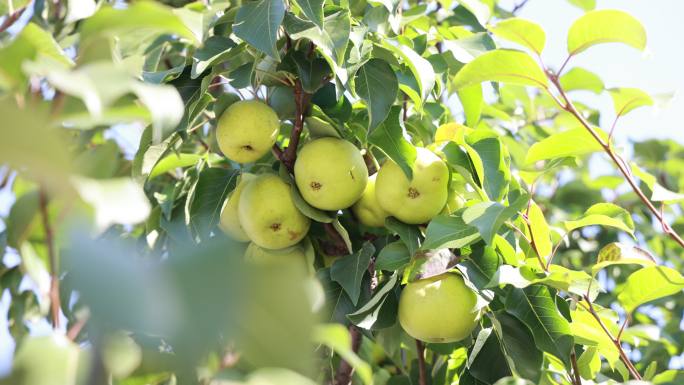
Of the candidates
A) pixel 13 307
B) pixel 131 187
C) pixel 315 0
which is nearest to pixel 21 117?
pixel 131 187

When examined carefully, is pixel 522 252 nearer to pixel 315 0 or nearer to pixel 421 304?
pixel 421 304

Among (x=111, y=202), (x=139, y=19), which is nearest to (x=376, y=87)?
(x=139, y=19)

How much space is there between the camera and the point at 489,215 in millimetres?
1337

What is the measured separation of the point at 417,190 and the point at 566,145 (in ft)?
1.02

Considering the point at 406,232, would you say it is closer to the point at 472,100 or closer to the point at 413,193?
the point at 413,193

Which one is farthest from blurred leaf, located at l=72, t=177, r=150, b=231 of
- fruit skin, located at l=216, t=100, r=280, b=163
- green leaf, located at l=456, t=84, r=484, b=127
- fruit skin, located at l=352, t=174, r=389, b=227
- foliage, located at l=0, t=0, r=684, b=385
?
green leaf, located at l=456, t=84, r=484, b=127

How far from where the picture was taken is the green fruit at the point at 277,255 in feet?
5.49

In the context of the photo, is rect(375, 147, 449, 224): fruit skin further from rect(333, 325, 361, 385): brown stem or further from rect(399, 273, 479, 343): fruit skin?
rect(333, 325, 361, 385): brown stem

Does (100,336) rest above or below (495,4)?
above

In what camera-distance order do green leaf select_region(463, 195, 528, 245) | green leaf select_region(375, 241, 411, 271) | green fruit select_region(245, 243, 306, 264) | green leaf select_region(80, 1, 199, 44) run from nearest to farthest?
green leaf select_region(80, 1, 199, 44), green leaf select_region(463, 195, 528, 245), green leaf select_region(375, 241, 411, 271), green fruit select_region(245, 243, 306, 264)

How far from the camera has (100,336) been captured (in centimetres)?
59

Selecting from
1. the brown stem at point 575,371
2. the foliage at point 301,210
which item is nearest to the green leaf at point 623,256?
the foliage at point 301,210

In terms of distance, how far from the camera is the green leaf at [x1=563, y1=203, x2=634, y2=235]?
57.5 inches

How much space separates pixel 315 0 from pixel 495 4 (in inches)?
57.3
